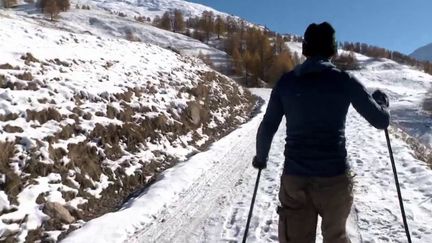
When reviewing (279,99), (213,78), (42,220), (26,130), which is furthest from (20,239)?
(213,78)

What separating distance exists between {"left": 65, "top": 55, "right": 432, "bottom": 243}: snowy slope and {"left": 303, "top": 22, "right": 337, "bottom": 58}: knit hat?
136 inches

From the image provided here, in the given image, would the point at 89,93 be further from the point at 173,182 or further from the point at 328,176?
the point at 328,176

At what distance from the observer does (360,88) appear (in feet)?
10.8

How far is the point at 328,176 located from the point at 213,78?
22343mm

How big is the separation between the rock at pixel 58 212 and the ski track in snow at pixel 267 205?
1.26 metres

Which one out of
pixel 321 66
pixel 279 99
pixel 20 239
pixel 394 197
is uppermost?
pixel 321 66

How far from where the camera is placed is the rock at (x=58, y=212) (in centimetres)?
702

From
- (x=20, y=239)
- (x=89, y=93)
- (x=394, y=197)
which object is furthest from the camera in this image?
(x=89, y=93)

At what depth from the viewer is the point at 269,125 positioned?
3.71 meters

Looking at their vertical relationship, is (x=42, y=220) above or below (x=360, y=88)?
below

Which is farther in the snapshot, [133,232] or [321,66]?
[133,232]

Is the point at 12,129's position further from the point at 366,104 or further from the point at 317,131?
the point at 366,104

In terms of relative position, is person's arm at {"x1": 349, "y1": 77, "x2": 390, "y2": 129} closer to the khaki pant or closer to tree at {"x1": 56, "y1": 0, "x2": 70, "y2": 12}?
the khaki pant

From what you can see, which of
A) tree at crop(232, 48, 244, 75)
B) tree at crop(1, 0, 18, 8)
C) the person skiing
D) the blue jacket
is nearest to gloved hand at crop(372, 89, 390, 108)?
the person skiing
